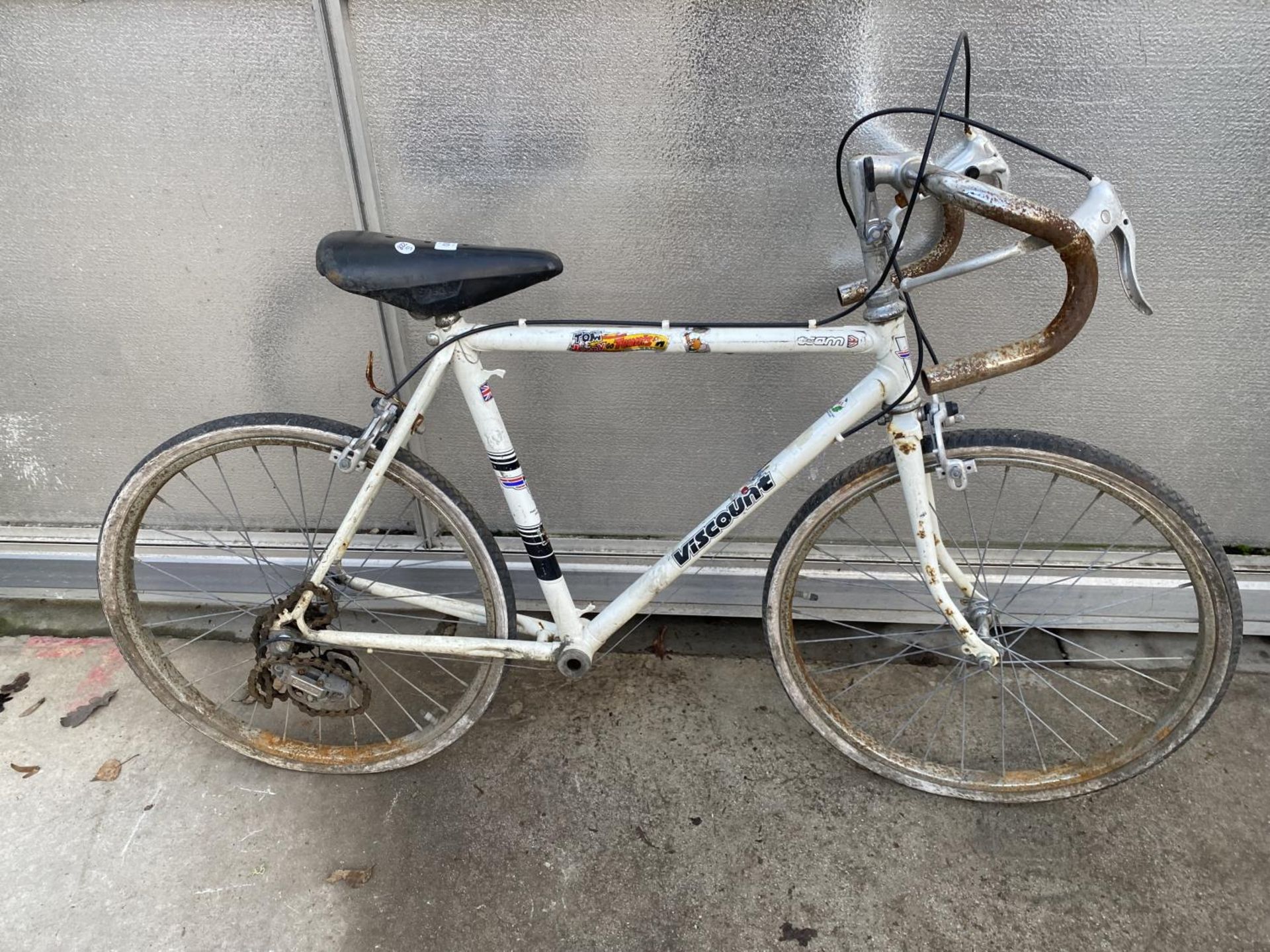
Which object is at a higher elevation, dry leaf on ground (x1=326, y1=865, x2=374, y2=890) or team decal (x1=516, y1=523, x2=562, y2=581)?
team decal (x1=516, y1=523, x2=562, y2=581)

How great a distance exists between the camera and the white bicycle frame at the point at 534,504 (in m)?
1.81

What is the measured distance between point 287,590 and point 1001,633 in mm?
2565

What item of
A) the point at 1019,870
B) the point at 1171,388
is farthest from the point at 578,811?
the point at 1171,388

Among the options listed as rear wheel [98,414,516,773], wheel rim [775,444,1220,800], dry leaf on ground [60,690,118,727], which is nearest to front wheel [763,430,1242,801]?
wheel rim [775,444,1220,800]

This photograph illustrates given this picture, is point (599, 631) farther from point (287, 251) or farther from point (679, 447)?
point (287, 251)

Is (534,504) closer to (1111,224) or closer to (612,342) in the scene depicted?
(612,342)

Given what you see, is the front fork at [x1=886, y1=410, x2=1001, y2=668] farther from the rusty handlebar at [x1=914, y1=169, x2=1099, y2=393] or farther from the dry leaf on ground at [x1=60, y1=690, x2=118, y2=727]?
the dry leaf on ground at [x1=60, y1=690, x2=118, y2=727]

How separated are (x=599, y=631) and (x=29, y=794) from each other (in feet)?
5.91

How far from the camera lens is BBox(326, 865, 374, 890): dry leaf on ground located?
7.00 ft

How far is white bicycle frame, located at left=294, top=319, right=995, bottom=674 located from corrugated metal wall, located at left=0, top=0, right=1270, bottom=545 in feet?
1.85

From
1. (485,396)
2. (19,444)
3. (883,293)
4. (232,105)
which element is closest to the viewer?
(883,293)

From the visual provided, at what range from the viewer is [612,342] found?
1849mm


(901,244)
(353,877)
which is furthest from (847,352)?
(353,877)

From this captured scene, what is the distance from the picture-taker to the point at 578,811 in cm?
229
